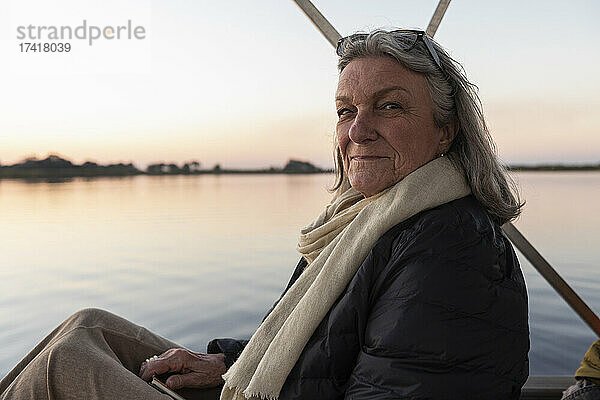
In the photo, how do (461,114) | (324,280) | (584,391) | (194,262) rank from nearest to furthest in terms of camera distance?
(324,280), (461,114), (584,391), (194,262)

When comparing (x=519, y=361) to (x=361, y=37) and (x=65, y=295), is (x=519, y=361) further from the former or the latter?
(x=65, y=295)

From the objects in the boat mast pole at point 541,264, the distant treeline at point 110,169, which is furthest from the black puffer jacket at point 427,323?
the distant treeline at point 110,169

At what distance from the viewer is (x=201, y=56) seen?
10.6 m

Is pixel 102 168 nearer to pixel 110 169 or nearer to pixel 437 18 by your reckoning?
pixel 110 169

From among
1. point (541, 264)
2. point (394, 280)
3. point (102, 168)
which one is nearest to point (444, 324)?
point (394, 280)

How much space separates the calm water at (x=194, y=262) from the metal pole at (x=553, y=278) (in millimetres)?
1248

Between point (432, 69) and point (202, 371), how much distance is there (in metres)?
1.19

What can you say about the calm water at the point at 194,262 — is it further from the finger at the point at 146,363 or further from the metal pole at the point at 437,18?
the finger at the point at 146,363

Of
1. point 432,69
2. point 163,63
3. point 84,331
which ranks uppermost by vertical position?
point 163,63

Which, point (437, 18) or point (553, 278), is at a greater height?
point (437, 18)

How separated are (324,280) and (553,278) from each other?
1.58 meters

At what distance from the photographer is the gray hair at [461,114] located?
1.84 m

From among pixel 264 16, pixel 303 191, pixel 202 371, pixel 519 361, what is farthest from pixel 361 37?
pixel 303 191

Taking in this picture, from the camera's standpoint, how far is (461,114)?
75.0 inches
